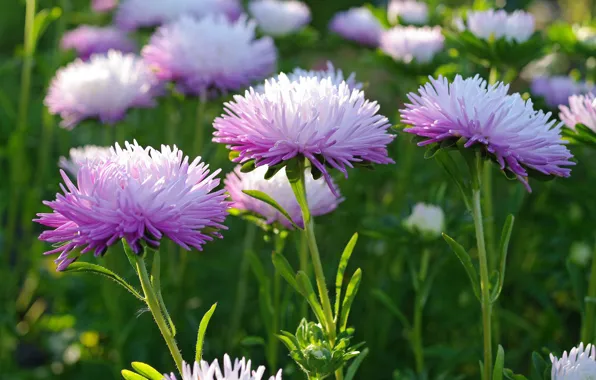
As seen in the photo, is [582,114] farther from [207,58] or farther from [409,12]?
[409,12]

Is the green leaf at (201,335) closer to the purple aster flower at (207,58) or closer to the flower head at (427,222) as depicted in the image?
the flower head at (427,222)

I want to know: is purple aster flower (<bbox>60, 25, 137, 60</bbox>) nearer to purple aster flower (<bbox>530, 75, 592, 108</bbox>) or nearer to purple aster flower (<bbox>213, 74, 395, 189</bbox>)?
purple aster flower (<bbox>530, 75, 592, 108</bbox>)

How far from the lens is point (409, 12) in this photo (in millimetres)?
2041

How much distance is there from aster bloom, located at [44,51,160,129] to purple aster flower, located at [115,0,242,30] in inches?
17.4

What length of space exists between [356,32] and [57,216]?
59.9 inches

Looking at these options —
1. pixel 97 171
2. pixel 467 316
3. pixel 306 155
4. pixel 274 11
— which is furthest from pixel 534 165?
pixel 274 11

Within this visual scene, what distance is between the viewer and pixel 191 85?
1.52 metres

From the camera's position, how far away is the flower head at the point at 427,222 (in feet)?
4.32

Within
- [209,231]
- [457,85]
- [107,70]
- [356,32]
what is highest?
[356,32]

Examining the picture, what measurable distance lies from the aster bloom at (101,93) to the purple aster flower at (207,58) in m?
0.08

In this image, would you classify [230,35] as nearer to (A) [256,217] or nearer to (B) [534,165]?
(A) [256,217]

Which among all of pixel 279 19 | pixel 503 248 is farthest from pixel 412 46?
pixel 503 248

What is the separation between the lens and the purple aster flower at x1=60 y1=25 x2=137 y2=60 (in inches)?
92.7

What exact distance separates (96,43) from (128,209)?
174 centimetres
